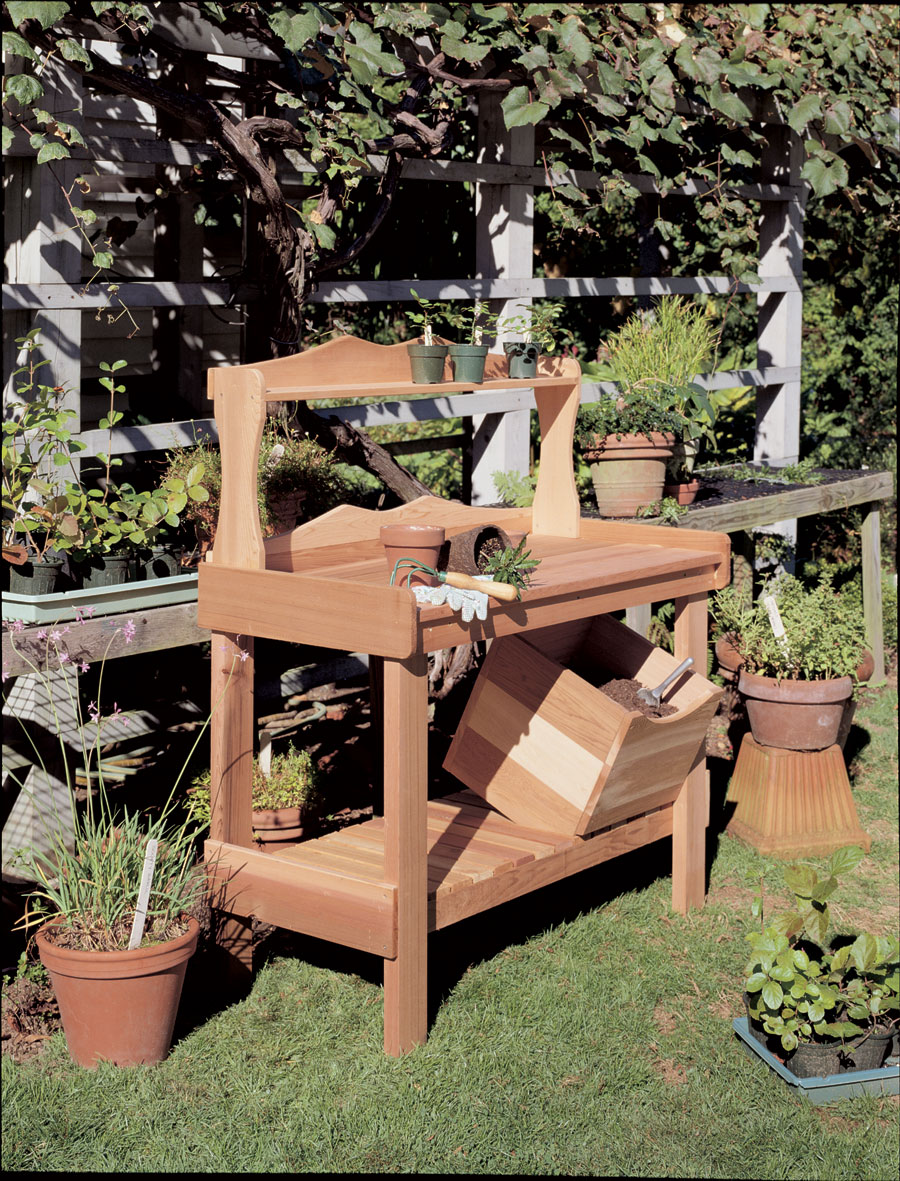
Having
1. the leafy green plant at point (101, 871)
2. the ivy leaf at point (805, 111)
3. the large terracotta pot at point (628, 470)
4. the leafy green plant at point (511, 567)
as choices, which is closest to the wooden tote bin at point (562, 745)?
the leafy green plant at point (511, 567)

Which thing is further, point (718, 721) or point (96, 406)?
point (96, 406)

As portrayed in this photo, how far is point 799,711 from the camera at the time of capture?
498 centimetres

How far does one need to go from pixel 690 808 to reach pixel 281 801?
1.35 m

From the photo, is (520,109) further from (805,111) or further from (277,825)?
(277,825)

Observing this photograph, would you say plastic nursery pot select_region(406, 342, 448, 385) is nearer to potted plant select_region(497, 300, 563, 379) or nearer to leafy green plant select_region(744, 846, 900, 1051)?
potted plant select_region(497, 300, 563, 379)

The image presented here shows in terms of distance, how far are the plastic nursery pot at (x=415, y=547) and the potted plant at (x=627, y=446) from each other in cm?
177

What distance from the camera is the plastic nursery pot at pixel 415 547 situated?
349 cm

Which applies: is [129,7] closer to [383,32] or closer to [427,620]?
[383,32]

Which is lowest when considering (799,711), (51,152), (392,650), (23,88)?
(799,711)

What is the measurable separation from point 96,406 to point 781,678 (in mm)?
3941

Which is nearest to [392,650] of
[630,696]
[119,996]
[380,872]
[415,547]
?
[415,547]

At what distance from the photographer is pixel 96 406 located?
709 cm

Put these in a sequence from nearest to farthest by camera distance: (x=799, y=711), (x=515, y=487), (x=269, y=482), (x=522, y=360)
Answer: (x=269, y=482), (x=522, y=360), (x=799, y=711), (x=515, y=487)

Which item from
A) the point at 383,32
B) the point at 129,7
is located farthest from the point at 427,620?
the point at 383,32
